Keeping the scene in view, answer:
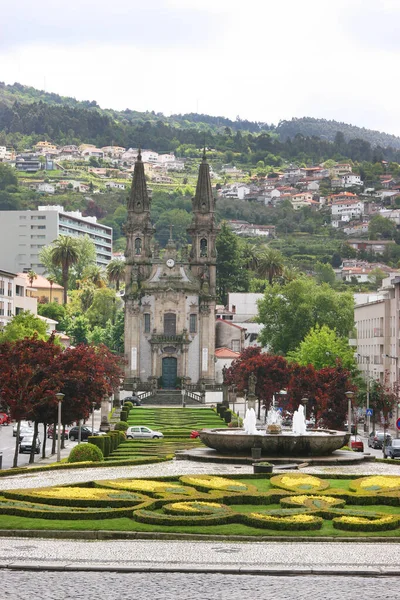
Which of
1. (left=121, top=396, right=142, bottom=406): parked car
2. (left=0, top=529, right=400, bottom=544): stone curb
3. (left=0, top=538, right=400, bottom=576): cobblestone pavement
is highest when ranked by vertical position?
(left=121, top=396, right=142, bottom=406): parked car

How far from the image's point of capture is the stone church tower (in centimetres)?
13162

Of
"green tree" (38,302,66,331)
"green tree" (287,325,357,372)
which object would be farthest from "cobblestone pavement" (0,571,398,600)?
"green tree" (38,302,66,331)

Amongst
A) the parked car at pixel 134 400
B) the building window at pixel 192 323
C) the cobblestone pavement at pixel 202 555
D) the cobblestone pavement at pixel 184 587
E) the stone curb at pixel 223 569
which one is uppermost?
the building window at pixel 192 323

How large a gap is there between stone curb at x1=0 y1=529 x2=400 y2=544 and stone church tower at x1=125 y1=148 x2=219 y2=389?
9860 centimetres

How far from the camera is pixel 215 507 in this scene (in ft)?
112

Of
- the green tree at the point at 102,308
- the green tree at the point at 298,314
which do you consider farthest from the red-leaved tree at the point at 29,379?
the green tree at the point at 102,308

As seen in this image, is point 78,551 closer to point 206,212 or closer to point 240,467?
point 240,467

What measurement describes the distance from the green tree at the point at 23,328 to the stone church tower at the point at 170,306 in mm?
20656

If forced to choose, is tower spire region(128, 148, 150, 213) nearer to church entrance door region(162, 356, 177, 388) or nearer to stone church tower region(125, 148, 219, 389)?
stone church tower region(125, 148, 219, 389)

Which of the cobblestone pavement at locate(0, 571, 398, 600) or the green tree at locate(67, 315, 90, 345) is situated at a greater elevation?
the green tree at locate(67, 315, 90, 345)

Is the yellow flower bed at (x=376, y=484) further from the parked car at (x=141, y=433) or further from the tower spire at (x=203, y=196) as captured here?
the tower spire at (x=203, y=196)

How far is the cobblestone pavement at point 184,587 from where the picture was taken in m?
23.6

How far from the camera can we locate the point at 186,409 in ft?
371

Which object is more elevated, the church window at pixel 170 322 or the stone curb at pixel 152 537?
the church window at pixel 170 322
